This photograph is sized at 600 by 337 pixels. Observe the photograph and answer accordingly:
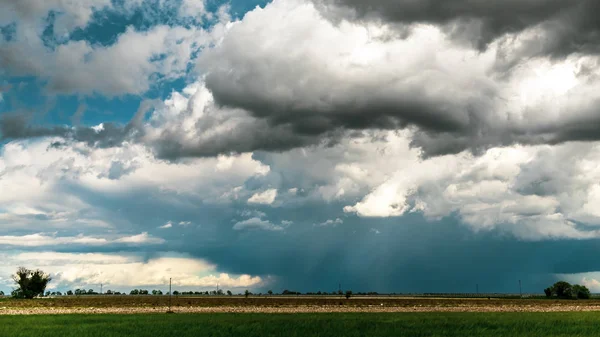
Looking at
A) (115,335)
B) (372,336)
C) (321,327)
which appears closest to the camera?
(372,336)

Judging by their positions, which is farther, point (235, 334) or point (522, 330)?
point (522, 330)

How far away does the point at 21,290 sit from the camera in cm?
16950

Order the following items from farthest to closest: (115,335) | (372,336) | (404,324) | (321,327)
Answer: (404,324)
(321,327)
(115,335)
(372,336)

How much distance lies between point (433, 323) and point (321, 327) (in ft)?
39.1

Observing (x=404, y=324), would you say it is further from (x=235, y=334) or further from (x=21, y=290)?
(x=21, y=290)

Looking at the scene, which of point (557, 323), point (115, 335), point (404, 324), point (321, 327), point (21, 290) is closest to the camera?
point (115, 335)

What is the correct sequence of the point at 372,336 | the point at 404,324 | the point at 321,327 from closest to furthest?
the point at 372,336 → the point at 321,327 → the point at 404,324

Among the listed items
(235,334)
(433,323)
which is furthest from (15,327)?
(433,323)

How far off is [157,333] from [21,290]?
492 ft

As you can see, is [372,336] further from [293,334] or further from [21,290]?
[21,290]

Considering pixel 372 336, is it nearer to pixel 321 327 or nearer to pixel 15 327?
pixel 321 327

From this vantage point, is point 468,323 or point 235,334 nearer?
point 235,334

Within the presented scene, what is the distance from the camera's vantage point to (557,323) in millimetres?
53031

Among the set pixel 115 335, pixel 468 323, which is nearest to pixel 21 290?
pixel 115 335
